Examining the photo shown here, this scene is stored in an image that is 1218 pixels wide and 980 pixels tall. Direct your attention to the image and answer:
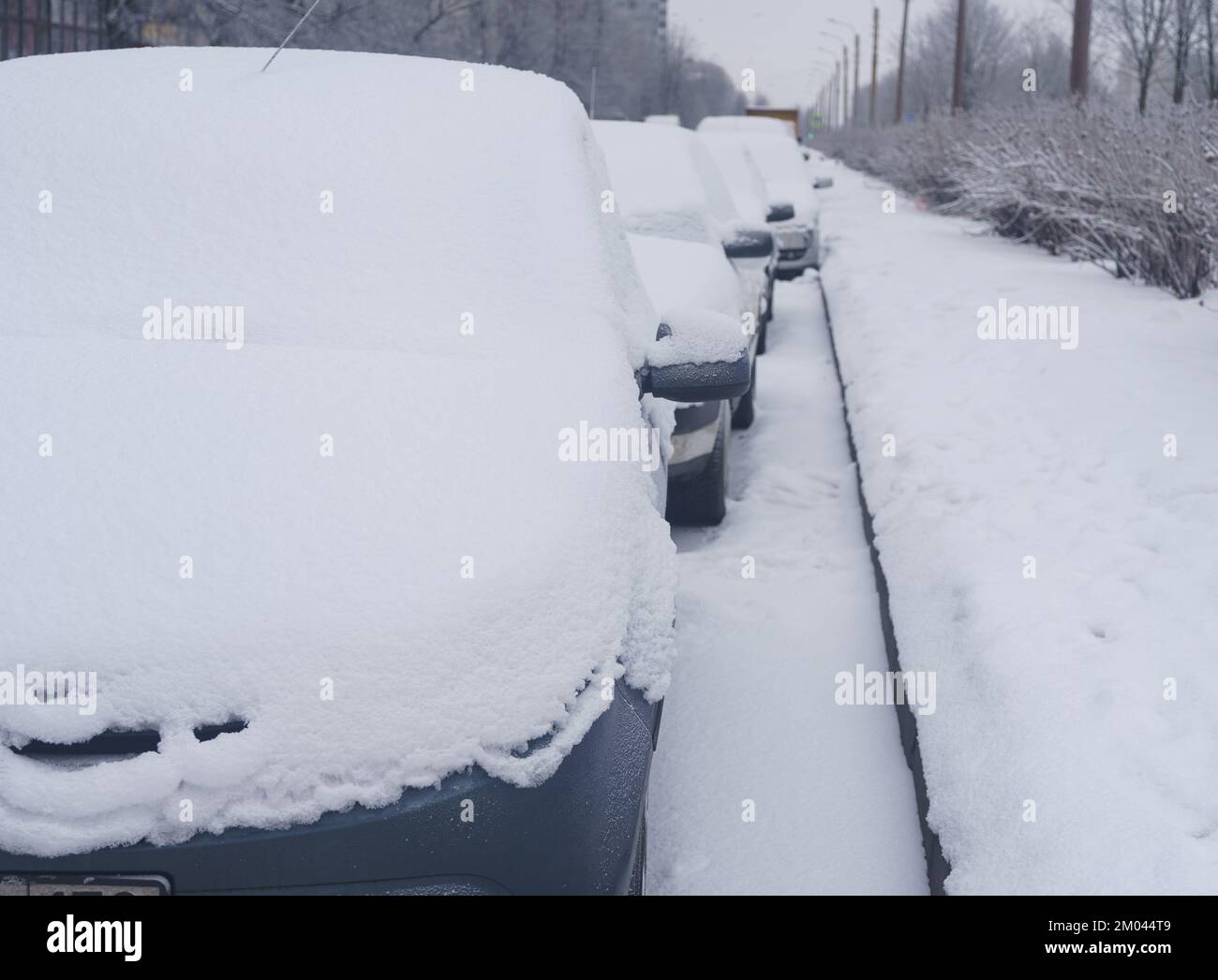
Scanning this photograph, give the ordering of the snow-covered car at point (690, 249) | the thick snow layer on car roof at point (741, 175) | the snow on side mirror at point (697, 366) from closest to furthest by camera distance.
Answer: the snow on side mirror at point (697, 366) < the snow-covered car at point (690, 249) < the thick snow layer on car roof at point (741, 175)

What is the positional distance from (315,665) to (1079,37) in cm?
2034

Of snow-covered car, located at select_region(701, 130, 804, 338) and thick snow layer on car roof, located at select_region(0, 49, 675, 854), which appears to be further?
snow-covered car, located at select_region(701, 130, 804, 338)

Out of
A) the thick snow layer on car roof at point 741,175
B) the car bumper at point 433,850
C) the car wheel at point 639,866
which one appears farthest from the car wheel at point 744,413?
the car bumper at point 433,850

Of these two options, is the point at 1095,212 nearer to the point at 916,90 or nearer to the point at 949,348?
the point at 949,348

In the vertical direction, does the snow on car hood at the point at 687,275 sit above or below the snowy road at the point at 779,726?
above

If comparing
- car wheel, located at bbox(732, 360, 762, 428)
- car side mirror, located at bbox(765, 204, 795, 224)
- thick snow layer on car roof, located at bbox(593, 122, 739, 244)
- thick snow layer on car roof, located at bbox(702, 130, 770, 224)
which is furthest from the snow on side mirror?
thick snow layer on car roof, located at bbox(702, 130, 770, 224)

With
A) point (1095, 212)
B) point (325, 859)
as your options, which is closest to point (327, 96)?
point (325, 859)

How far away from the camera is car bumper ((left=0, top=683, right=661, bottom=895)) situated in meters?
→ 1.92

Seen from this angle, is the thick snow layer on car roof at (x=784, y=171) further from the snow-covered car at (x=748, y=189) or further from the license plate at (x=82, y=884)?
the license plate at (x=82, y=884)

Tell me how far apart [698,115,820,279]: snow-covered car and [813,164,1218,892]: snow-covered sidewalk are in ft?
16.5

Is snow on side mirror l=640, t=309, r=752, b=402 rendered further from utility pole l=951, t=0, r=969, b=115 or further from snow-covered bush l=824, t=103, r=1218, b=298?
utility pole l=951, t=0, r=969, b=115

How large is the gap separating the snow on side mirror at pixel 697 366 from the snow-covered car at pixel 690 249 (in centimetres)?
96

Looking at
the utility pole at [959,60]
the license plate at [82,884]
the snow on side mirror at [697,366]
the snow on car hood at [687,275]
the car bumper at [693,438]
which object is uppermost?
the snow on side mirror at [697,366]

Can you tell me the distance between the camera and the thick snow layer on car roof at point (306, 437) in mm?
1972
